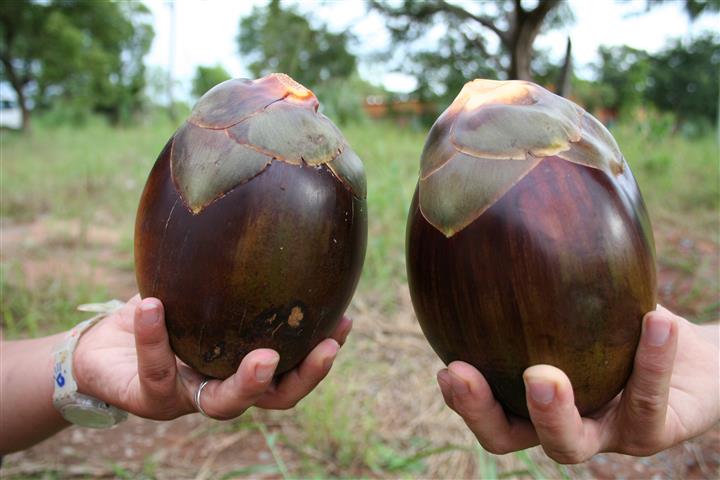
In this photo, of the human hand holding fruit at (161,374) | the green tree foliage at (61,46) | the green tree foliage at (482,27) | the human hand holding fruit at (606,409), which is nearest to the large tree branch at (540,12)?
the green tree foliage at (482,27)

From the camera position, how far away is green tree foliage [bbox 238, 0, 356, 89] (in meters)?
3.94

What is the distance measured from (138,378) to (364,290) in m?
2.17

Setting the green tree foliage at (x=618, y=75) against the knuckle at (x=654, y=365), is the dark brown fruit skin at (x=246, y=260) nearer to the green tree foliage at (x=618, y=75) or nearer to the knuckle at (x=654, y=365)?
the knuckle at (x=654, y=365)

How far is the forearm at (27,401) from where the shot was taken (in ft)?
4.84

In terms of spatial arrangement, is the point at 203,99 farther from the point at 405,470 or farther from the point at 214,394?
the point at 405,470

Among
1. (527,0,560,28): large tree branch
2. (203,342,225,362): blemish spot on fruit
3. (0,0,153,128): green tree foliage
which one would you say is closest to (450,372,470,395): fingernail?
(203,342,225,362): blemish spot on fruit

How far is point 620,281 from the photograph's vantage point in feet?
3.00

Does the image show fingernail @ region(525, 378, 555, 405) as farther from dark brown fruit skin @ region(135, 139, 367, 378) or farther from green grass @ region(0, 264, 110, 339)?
green grass @ region(0, 264, 110, 339)

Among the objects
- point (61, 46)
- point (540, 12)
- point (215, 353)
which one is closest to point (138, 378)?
point (215, 353)

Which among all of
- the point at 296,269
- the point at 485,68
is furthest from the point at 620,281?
the point at 485,68

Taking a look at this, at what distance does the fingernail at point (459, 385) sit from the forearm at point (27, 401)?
1.04 metres

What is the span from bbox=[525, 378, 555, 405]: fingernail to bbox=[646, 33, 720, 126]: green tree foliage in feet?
97.9

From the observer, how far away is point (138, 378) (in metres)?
1.25

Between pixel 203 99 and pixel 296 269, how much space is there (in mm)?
383
